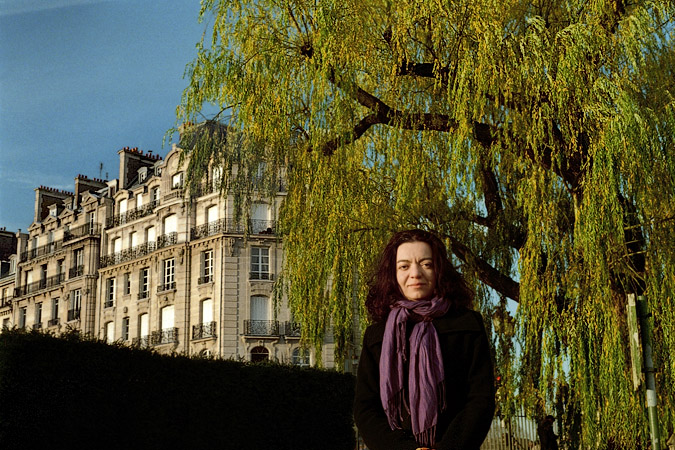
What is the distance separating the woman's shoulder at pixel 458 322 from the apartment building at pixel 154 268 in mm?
30027

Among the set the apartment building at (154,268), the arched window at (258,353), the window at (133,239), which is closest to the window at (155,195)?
the apartment building at (154,268)

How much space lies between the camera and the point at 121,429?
13.6 meters

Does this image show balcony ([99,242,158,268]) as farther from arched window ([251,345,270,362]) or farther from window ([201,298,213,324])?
arched window ([251,345,270,362])

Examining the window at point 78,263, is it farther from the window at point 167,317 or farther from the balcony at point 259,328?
the balcony at point 259,328

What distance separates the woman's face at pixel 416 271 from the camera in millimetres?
3309

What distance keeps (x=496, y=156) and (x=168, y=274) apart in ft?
114

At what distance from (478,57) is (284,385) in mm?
9750

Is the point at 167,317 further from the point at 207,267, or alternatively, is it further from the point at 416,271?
the point at 416,271

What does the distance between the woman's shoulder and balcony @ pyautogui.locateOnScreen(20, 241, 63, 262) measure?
51362 mm

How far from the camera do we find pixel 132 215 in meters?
46.7

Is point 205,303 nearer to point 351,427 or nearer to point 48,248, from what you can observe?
point 48,248

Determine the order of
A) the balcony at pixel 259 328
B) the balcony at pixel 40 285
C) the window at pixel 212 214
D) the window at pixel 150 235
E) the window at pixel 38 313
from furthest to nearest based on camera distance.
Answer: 1. the window at pixel 38 313
2. the balcony at pixel 40 285
3. the window at pixel 150 235
4. the window at pixel 212 214
5. the balcony at pixel 259 328

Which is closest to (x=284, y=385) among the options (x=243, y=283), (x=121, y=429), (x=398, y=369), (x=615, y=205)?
(x=121, y=429)

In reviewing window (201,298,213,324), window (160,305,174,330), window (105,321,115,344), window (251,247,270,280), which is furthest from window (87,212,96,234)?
window (251,247,270,280)
